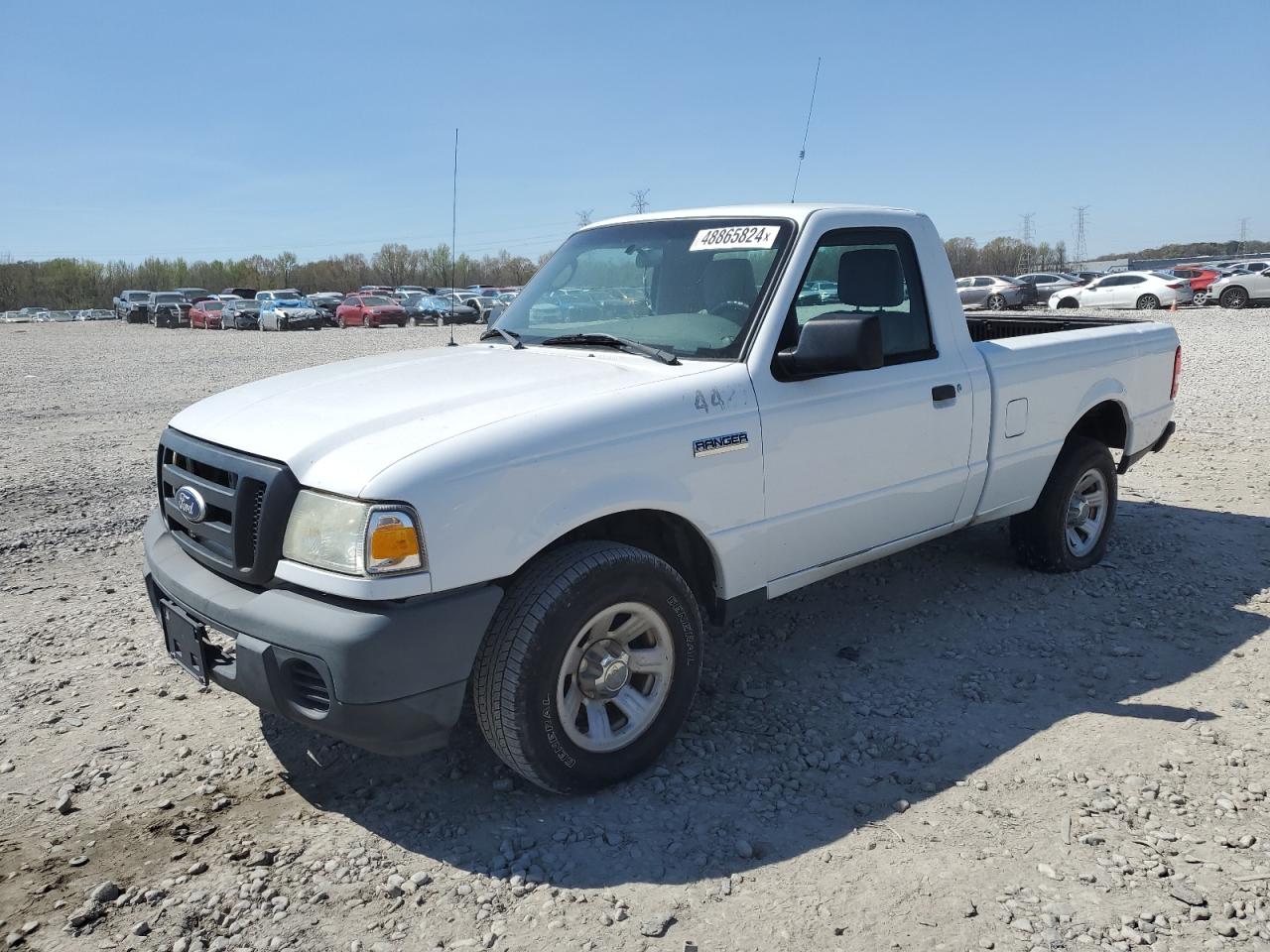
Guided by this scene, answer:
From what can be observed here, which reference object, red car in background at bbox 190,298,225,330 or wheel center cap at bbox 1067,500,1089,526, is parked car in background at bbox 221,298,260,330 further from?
wheel center cap at bbox 1067,500,1089,526

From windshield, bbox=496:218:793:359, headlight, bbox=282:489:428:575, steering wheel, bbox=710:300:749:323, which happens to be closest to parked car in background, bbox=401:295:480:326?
windshield, bbox=496:218:793:359

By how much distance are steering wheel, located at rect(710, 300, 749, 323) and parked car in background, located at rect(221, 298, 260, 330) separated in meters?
42.6

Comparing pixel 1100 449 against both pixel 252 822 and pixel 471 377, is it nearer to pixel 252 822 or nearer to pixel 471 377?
pixel 471 377

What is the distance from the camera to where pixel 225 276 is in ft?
382

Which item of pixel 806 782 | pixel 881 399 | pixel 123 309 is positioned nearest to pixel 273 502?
pixel 806 782

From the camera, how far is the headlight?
273cm

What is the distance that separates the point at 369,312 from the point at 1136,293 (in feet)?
99.7

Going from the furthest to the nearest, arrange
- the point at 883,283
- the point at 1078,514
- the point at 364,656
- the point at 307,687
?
the point at 1078,514 → the point at 883,283 → the point at 307,687 → the point at 364,656

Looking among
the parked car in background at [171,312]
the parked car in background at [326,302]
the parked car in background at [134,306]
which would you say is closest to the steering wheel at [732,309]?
the parked car in background at [326,302]

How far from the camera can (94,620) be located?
4859 millimetres

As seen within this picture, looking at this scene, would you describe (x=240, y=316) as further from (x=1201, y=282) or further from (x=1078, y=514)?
(x=1078, y=514)

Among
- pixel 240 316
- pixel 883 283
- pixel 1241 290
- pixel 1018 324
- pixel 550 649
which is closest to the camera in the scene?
pixel 550 649

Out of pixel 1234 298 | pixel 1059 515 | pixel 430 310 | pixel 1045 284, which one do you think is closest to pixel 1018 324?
pixel 1059 515

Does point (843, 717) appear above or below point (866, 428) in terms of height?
below
